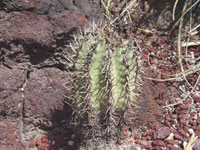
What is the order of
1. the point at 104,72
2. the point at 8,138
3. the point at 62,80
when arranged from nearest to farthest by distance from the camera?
the point at 104,72 < the point at 8,138 < the point at 62,80

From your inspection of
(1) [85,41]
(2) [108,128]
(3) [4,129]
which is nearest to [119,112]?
(2) [108,128]

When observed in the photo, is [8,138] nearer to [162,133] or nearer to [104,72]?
[104,72]

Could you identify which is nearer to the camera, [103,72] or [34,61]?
[103,72]

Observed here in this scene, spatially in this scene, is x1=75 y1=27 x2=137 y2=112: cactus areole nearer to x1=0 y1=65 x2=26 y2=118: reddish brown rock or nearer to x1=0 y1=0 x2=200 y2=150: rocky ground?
x1=0 y1=0 x2=200 y2=150: rocky ground

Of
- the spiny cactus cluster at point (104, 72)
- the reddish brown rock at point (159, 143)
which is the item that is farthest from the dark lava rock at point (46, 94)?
the reddish brown rock at point (159, 143)

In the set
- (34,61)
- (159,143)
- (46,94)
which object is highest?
(34,61)

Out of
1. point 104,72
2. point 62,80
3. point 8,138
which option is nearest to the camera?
point 104,72

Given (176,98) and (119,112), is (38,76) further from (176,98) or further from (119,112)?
(176,98)

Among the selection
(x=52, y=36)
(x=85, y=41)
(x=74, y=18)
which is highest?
(x=74, y=18)

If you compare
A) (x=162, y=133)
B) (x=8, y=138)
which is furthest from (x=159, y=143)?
(x=8, y=138)
